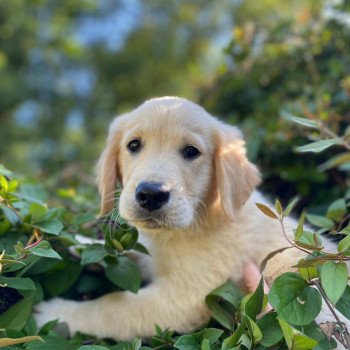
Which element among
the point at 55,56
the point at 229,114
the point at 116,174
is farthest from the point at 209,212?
the point at 55,56

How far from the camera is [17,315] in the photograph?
2129 mm

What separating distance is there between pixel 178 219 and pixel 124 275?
0.33 metres

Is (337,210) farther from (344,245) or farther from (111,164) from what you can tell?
(111,164)

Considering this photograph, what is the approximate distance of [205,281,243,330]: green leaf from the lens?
2.16 metres

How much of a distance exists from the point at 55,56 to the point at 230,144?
11.0 m

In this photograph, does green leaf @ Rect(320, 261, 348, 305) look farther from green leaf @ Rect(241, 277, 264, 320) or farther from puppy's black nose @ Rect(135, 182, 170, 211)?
puppy's black nose @ Rect(135, 182, 170, 211)

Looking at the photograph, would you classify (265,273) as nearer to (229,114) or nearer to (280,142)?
(280,142)

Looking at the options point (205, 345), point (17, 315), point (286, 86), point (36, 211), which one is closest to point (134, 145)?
point (36, 211)

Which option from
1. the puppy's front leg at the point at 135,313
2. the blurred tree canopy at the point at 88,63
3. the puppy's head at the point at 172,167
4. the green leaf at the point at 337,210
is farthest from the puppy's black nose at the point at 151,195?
the blurred tree canopy at the point at 88,63

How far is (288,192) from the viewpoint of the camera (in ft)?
13.3

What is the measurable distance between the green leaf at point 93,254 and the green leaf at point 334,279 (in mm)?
982

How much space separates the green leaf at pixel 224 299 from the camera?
7.10 feet

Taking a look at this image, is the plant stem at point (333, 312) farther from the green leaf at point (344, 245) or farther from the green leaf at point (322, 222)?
the green leaf at point (322, 222)

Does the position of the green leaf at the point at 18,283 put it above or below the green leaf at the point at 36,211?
above
